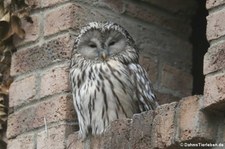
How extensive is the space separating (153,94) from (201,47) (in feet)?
2.29

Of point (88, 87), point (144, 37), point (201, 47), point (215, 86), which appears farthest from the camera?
point (201, 47)

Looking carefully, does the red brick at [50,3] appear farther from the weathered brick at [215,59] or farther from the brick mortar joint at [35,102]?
the weathered brick at [215,59]

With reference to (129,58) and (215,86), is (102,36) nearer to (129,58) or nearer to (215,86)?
(129,58)

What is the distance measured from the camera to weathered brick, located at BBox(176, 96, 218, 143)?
3676mm

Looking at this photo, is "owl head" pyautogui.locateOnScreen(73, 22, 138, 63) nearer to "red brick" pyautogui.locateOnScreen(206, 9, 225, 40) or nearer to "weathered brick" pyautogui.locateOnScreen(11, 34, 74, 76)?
"weathered brick" pyautogui.locateOnScreen(11, 34, 74, 76)

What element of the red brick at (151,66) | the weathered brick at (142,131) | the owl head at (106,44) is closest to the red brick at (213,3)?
the weathered brick at (142,131)

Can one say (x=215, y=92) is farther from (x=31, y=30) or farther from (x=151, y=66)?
(x=31, y=30)

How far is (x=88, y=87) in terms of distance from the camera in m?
4.37

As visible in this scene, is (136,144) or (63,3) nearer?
(136,144)

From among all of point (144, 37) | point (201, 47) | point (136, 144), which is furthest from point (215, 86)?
point (201, 47)

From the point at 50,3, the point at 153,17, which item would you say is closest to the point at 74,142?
the point at 50,3

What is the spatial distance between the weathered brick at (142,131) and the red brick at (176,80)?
0.81m

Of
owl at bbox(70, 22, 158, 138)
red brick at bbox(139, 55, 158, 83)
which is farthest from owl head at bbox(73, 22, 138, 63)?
red brick at bbox(139, 55, 158, 83)

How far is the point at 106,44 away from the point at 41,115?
456 mm
